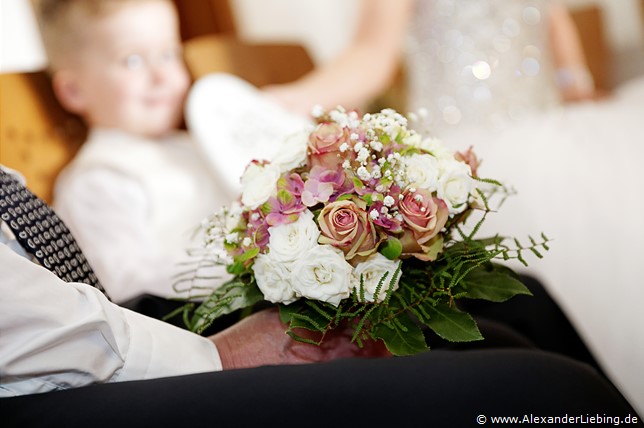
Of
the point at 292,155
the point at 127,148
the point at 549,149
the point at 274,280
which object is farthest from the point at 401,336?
the point at 549,149

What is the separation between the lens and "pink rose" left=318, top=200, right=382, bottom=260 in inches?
30.8

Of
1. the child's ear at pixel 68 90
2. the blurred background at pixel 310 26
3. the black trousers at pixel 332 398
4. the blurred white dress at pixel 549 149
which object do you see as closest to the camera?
the black trousers at pixel 332 398

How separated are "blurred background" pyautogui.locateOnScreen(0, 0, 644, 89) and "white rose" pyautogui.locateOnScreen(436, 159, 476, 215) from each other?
2497 millimetres

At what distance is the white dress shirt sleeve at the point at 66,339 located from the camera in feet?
2.17

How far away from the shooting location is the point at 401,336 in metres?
0.79

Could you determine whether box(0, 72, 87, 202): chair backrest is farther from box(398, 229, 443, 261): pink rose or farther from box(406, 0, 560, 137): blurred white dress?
box(406, 0, 560, 137): blurred white dress

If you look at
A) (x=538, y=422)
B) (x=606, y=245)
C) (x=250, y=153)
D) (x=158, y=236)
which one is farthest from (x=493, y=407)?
(x=250, y=153)

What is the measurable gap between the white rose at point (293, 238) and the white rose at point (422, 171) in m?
0.13

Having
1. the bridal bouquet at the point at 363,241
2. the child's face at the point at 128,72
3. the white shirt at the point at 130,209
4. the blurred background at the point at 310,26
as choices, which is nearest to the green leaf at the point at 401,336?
the bridal bouquet at the point at 363,241

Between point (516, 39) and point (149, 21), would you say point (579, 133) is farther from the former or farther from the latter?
point (149, 21)

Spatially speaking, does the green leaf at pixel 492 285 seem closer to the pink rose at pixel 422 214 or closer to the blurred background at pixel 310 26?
the pink rose at pixel 422 214

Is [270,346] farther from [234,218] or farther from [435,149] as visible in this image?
[435,149]

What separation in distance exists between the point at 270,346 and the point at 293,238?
0.14 meters

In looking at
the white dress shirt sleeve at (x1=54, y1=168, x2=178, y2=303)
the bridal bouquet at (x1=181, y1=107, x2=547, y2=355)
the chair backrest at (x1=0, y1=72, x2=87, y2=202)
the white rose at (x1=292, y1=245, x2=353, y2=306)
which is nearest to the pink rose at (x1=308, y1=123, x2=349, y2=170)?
the bridal bouquet at (x1=181, y1=107, x2=547, y2=355)
